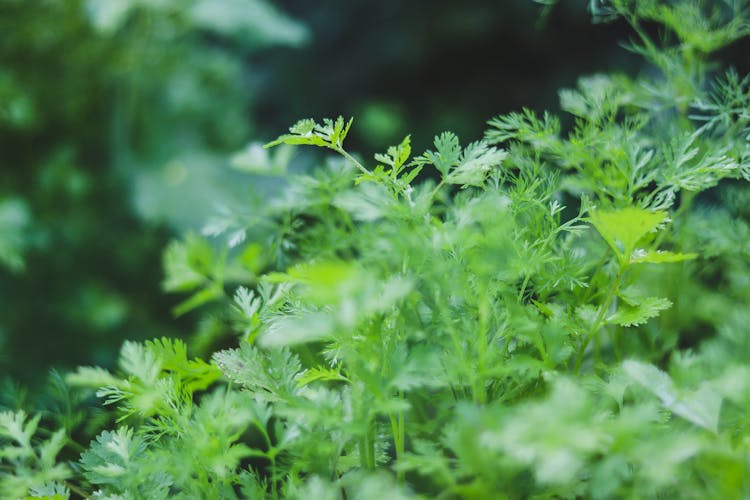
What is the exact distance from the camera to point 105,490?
34 centimetres

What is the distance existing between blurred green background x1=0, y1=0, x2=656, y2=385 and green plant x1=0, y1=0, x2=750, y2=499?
26cm

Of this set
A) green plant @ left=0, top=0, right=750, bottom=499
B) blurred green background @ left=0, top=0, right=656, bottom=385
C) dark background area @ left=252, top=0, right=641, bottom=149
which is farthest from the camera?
Answer: dark background area @ left=252, top=0, right=641, bottom=149

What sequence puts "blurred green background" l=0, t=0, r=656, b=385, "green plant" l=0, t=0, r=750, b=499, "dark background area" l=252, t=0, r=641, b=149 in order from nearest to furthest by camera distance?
1. "green plant" l=0, t=0, r=750, b=499
2. "blurred green background" l=0, t=0, r=656, b=385
3. "dark background area" l=252, t=0, r=641, b=149

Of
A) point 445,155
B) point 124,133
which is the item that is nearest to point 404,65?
point 124,133

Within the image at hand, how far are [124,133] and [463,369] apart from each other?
985 mm

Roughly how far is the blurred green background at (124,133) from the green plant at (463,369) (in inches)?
10.1

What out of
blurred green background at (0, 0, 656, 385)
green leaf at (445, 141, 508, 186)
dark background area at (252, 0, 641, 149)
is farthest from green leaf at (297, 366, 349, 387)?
dark background area at (252, 0, 641, 149)

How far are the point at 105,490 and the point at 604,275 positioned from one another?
0.33 m

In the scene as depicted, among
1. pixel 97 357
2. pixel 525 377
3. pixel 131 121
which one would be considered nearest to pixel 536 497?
pixel 525 377

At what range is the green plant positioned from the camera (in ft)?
0.83

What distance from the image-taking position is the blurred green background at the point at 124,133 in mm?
851

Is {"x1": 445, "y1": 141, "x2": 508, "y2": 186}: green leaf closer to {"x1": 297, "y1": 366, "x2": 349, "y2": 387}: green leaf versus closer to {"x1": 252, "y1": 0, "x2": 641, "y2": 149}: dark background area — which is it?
{"x1": 297, "y1": 366, "x2": 349, "y2": 387}: green leaf

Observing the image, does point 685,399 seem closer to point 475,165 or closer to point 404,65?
point 475,165

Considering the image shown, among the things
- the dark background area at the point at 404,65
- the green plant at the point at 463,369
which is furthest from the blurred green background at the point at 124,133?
the green plant at the point at 463,369
